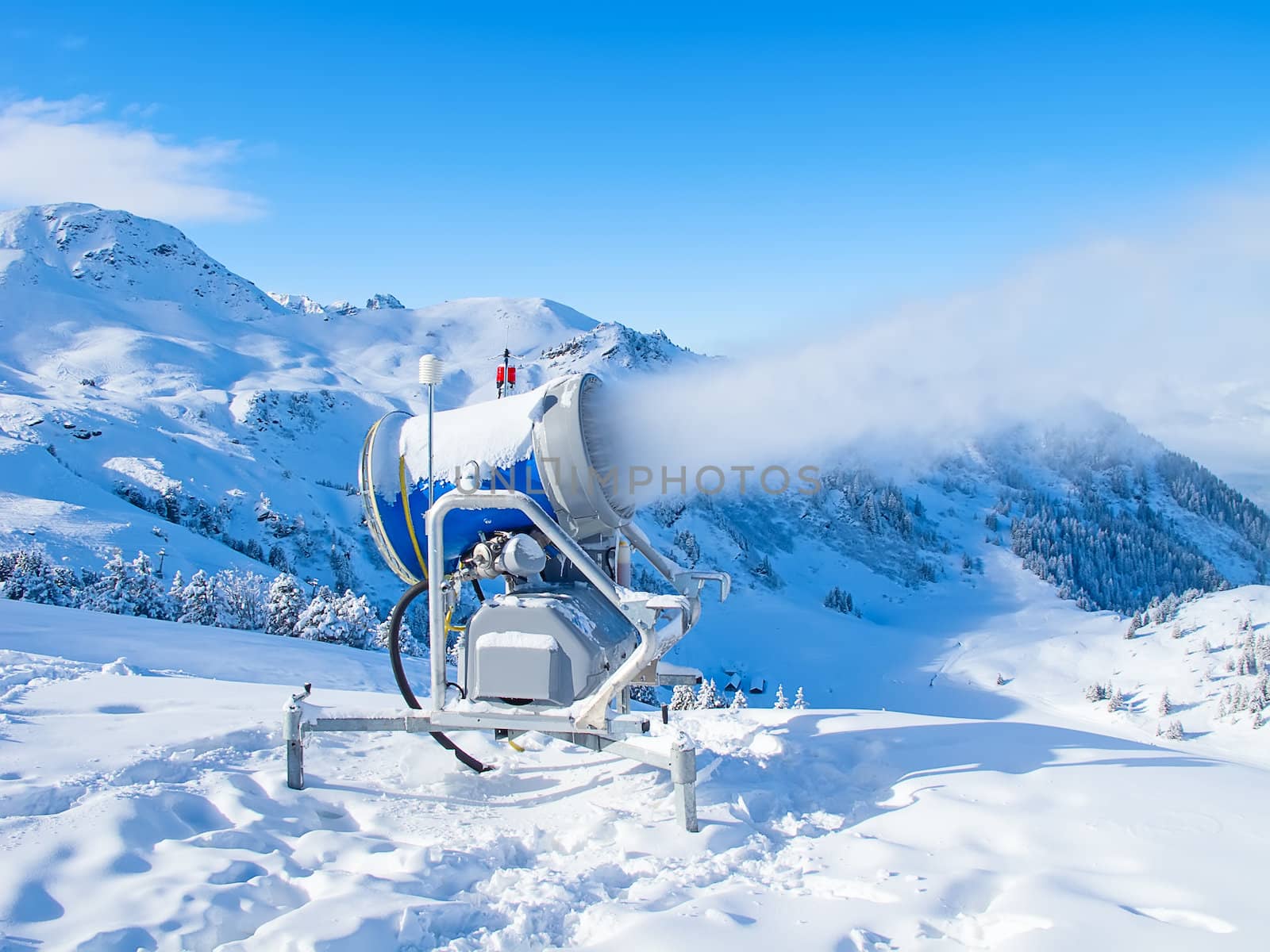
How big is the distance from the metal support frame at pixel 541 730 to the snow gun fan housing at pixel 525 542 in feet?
0.47

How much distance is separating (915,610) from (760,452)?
13110cm

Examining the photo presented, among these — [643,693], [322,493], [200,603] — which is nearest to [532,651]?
[643,693]

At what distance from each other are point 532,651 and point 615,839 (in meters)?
1.23

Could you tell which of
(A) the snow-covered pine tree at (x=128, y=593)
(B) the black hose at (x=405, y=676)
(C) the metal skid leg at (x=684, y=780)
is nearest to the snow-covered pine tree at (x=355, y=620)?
(A) the snow-covered pine tree at (x=128, y=593)

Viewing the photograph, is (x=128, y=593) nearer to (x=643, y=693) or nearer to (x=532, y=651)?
(x=643, y=693)

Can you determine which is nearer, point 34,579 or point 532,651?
point 532,651

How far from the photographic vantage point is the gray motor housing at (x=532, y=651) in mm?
5250

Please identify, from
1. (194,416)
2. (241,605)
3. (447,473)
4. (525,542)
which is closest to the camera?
(525,542)

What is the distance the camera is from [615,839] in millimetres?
4633

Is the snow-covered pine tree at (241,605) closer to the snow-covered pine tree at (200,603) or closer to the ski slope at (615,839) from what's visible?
the snow-covered pine tree at (200,603)

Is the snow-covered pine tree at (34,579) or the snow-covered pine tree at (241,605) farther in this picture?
the snow-covered pine tree at (241,605)

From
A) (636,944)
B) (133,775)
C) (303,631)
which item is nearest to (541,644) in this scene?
(636,944)

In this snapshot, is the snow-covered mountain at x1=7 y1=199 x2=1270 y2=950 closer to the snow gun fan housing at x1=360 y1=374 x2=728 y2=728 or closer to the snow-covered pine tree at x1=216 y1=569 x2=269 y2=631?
the snow gun fan housing at x1=360 y1=374 x2=728 y2=728

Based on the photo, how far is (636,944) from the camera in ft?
10.9
